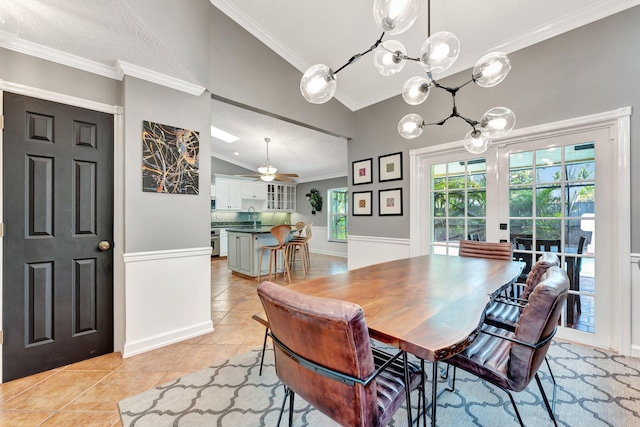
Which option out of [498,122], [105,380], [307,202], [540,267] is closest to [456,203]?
[498,122]

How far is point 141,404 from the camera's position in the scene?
155cm

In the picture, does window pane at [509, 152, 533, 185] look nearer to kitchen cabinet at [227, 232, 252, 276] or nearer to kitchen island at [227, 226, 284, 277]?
kitchen island at [227, 226, 284, 277]

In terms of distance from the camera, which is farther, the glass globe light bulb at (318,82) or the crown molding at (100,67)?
the crown molding at (100,67)

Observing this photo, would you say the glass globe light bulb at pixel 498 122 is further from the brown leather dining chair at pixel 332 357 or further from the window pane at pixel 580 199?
the brown leather dining chair at pixel 332 357

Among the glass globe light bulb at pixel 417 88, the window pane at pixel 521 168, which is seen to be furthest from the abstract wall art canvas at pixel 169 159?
the window pane at pixel 521 168

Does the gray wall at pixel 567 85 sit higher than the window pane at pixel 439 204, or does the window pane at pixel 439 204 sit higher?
the gray wall at pixel 567 85

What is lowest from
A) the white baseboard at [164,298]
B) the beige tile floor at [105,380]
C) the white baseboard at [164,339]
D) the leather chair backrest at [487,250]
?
the beige tile floor at [105,380]

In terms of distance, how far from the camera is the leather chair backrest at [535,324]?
101 centimetres

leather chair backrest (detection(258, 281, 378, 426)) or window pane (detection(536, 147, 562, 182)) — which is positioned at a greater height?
window pane (detection(536, 147, 562, 182))

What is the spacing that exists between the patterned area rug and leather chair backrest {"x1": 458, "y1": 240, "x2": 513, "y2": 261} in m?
0.86

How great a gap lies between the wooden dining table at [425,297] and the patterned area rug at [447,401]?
0.71 m

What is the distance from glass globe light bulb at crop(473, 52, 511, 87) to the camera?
4.83ft

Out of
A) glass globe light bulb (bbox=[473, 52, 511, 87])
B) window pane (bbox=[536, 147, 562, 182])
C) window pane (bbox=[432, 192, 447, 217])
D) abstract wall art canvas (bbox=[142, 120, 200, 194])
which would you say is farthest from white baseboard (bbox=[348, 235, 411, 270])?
abstract wall art canvas (bbox=[142, 120, 200, 194])

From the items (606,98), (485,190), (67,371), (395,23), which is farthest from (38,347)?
(606,98)
